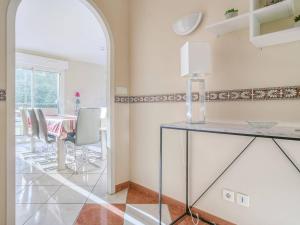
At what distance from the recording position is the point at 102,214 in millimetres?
1785

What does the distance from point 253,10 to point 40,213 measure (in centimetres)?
236

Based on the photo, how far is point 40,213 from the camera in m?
1.79

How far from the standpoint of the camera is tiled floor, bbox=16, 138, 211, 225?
5.57ft

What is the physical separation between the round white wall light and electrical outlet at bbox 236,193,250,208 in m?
1.41

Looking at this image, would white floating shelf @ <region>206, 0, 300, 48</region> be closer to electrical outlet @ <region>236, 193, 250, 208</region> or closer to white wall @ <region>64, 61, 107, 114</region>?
electrical outlet @ <region>236, 193, 250, 208</region>

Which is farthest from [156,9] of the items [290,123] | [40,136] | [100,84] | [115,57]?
[100,84]

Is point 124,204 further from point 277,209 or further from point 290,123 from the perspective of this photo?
point 290,123

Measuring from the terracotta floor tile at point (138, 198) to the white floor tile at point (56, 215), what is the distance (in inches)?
19.9

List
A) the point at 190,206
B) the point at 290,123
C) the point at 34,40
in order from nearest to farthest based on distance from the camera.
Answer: the point at 290,123 < the point at 190,206 < the point at 34,40

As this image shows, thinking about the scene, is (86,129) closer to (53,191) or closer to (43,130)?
(43,130)

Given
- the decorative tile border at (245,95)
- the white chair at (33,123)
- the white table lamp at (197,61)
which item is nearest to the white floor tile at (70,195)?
the decorative tile border at (245,95)

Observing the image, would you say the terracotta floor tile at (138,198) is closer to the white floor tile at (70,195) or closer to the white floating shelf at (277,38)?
the white floor tile at (70,195)

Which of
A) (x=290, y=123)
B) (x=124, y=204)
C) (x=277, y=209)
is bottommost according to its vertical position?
(x=124, y=204)

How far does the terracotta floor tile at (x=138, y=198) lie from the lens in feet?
6.61
